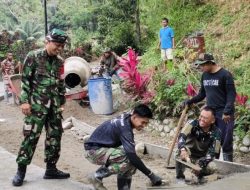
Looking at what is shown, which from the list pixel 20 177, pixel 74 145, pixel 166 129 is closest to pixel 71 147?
pixel 74 145

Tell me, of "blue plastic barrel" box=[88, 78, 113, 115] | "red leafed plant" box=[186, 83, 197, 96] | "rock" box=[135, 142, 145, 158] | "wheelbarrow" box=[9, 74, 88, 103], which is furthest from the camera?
"wheelbarrow" box=[9, 74, 88, 103]

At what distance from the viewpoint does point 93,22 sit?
39.2m

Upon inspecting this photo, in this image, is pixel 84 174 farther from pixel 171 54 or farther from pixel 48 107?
pixel 171 54

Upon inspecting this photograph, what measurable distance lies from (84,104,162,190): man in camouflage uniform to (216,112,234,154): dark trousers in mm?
1569

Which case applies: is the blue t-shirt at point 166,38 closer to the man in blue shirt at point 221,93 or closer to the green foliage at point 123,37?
the man in blue shirt at point 221,93

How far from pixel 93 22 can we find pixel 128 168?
35.0m

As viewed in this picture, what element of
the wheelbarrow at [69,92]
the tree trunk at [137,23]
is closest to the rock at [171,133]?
the wheelbarrow at [69,92]

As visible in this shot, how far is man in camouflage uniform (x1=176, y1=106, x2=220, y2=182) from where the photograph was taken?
5.70 m

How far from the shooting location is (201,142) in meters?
5.84

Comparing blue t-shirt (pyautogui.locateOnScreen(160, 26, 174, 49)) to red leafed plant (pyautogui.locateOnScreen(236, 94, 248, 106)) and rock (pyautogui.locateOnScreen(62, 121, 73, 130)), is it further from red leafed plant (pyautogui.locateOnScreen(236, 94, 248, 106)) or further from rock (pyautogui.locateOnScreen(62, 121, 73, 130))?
red leafed plant (pyautogui.locateOnScreen(236, 94, 248, 106))

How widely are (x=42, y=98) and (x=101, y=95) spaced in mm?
6043

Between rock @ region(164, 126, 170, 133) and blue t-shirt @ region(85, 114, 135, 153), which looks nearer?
blue t-shirt @ region(85, 114, 135, 153)

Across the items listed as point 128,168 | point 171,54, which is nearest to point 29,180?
point 128,168

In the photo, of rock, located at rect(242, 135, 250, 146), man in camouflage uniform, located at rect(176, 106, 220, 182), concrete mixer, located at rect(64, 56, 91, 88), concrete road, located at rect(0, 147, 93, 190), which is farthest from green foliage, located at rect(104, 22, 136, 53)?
man in camouflage uniform, located at rect(176, 106, 220, 182)
